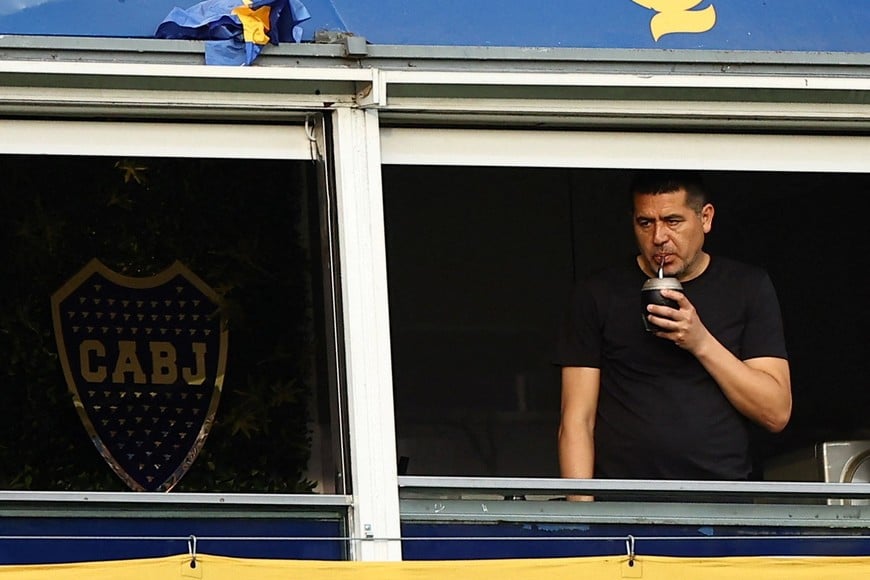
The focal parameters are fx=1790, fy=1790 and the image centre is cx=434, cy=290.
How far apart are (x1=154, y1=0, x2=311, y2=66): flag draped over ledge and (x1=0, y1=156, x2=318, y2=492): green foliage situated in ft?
6.17

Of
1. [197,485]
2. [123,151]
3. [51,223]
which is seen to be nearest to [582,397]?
[123,151]

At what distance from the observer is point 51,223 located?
5785 mm

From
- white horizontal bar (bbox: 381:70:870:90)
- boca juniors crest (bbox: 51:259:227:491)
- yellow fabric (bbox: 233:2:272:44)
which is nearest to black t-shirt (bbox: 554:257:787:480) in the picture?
white horizontal bar (bbox: 381:70:870:90)

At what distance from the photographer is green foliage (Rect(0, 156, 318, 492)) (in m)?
5.65

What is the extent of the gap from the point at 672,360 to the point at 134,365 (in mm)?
2160

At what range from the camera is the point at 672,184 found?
421 centimetres

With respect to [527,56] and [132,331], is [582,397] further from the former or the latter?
[132,331]

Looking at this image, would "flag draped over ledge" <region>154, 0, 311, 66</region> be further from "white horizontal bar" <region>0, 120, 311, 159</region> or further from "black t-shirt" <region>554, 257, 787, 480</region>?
"black t-shirt" <region>554, 257, 787, 480</region>

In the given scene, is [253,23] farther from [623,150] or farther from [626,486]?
[626,486]

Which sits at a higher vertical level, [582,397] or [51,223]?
[51,223]

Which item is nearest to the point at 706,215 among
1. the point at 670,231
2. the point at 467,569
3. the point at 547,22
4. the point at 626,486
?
the point at 670,231

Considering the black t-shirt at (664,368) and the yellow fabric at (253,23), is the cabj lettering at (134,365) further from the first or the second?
the yellow fabric at (253,23)

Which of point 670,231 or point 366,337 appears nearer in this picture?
point 366,337

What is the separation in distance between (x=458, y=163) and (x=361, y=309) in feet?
1.31
